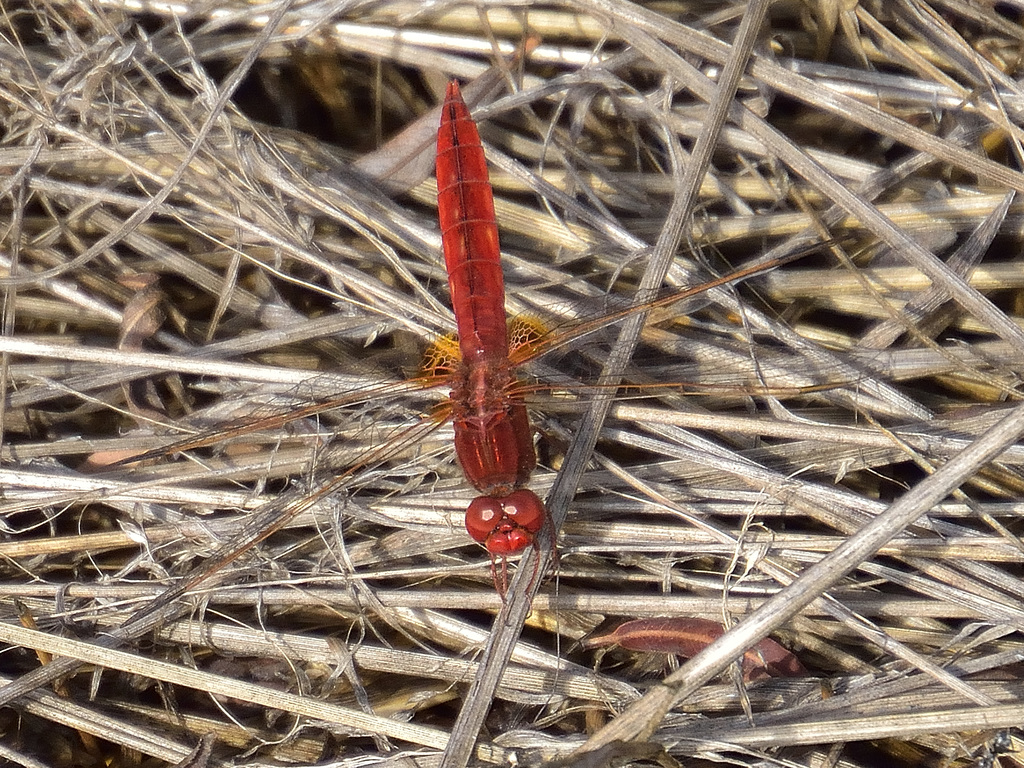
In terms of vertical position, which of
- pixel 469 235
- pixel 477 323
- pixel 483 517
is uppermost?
pixel 469 235

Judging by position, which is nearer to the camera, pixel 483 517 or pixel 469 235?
pixel 483 517

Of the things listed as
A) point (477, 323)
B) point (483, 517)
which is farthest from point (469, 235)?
point (483, 517)

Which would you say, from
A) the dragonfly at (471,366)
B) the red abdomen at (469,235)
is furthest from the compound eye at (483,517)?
the red abdomen at (469,235)

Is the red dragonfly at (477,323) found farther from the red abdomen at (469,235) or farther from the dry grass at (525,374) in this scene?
the dry grass at (525,374)

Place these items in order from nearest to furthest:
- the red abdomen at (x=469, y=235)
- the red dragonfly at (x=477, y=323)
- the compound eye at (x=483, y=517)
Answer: the compound eye at (x=483, y=517)
the red dragonfly at (x=477, y=323)
the red abdomen at (x=469, y=235)

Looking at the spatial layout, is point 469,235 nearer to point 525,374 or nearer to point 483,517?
point 525,374

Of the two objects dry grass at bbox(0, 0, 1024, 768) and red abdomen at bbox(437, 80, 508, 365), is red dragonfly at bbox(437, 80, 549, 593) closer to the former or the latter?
red abdomen at bbox(437, 80, 508, 365)

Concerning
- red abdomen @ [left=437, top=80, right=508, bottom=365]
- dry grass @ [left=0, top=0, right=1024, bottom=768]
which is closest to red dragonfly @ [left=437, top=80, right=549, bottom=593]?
red abdomen @ [left=437, top=80, right=508, bottom=365]
